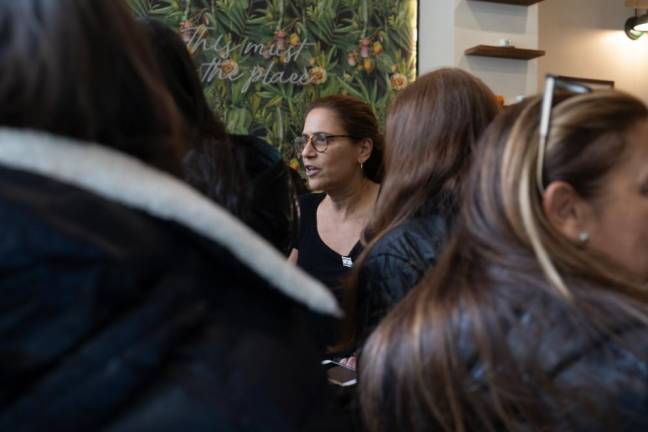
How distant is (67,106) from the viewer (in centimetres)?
52

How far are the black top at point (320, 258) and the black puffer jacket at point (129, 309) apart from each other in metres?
1.45

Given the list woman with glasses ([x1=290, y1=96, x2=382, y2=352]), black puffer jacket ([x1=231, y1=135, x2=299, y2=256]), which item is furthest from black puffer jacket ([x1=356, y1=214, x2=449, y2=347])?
woman with glasses ([x1=290, y1=96, x2=382, y2=352])

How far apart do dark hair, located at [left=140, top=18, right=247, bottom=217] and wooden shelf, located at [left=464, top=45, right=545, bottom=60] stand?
2.74 meters

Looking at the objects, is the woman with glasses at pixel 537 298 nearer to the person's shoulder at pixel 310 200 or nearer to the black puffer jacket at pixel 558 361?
the black puffer jacket at pixel 558 361

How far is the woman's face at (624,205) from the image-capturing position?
0.96 m

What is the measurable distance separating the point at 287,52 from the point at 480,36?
4.06ft

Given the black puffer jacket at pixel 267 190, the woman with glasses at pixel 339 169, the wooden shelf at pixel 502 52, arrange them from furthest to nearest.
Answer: the wooden shelf at pixel 502 52
the woman with glasses at pixel 339 169
the black puffer jacket at pixel 267 190

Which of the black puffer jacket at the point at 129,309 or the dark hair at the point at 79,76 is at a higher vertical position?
the dark hair at the point at 79,76

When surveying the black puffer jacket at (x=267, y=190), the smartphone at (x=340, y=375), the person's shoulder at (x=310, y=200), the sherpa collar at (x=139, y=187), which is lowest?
the smartphone at (x=340, y=375)

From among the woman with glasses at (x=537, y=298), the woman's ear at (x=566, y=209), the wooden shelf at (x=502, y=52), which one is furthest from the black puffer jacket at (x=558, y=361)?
the wooden shelf at (x=502, y=52)

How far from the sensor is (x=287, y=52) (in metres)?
3.63

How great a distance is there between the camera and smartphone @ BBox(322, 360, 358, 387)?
4.63 ft

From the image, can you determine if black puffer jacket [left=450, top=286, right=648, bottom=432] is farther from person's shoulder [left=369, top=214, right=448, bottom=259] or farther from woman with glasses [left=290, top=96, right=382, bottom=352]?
woman with glasses [left=290, top=96, right=382, bottom=352]

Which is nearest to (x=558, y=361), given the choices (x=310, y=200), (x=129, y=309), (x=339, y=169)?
(x=129, y=309)
